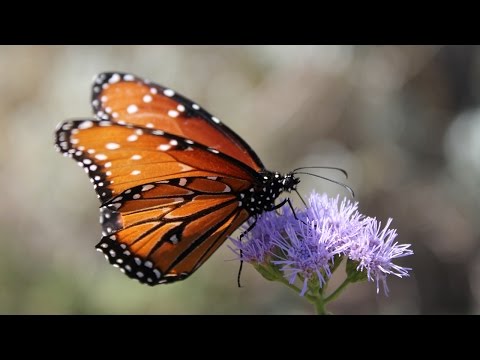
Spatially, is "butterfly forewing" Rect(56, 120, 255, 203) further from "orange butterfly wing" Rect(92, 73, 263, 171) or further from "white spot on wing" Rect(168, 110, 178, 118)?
"white spot on wing" Rect(168, 110, 178, 118)

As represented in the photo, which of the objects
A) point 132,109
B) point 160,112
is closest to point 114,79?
point 132,109

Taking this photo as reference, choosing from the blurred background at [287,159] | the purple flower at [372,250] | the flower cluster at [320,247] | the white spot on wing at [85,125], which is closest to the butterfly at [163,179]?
the white spot on wing at [85,125]

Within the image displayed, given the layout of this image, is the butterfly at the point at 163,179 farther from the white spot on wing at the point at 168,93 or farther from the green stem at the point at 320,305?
the green stem at the point at 320,305

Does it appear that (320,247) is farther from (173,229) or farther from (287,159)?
(287,159)

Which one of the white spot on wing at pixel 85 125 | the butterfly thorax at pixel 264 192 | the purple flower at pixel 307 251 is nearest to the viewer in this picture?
the purple flower at pixel 307 251

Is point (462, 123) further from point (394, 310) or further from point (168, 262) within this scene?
point (168, 262)

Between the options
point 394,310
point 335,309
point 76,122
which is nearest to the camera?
point 76,122
